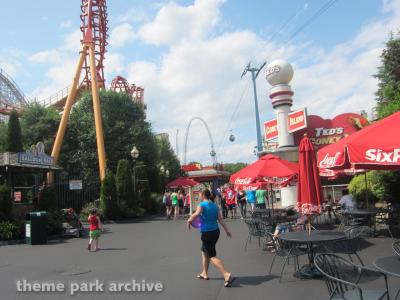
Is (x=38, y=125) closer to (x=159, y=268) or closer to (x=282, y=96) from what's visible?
(x=282, y=96)

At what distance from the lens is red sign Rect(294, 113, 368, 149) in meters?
29.7

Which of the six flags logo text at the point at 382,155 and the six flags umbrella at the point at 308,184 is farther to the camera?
the six flags umbrella at the point at 308,184

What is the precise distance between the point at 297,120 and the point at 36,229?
20022 millimetres

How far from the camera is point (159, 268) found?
874cm

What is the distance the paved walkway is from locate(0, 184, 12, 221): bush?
6.11 feet

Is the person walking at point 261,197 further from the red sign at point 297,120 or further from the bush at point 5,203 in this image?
the bush at point 5,203

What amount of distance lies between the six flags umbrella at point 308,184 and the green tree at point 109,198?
47.9 ft

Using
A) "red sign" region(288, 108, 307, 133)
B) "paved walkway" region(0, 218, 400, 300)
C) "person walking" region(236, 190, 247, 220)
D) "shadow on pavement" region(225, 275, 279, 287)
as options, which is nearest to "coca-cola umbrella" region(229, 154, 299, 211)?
"paved walkway" region(0, 218, 400, 300)

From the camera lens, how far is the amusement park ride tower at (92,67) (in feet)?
87.0

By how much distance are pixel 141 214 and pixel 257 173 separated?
46.3 ft

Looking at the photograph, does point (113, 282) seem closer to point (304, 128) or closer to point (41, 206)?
point (41, 206)

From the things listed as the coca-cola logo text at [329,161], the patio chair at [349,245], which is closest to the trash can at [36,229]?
the coca-cola logo text at [329,161]

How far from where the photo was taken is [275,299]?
594 centimetres

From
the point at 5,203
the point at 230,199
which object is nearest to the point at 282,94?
the point at 230,199
